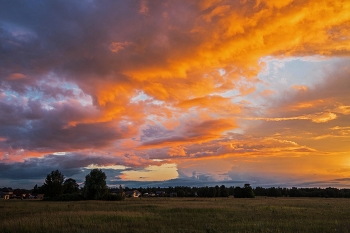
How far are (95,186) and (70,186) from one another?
56277 millimetres

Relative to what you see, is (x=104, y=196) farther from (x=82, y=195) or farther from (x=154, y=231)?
(x=154, y=231)

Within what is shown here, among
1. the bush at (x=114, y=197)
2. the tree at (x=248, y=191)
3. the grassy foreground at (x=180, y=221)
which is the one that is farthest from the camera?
the tree at (x=248, y=191)

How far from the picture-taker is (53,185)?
114 metres

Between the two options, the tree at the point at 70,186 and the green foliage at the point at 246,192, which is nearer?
the green foliage at the point at 246,192

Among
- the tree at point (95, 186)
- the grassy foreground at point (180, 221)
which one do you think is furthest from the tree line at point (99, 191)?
the grassy foreground at point (180, 221)

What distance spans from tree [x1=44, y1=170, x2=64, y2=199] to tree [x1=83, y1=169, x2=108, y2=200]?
33.0 meters

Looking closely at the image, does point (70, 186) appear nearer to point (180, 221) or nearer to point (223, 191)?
point (223, 191)

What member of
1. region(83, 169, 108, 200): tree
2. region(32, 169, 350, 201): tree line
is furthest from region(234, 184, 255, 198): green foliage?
region(83, 169, 108, 200): tree

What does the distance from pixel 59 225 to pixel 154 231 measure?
757 cm

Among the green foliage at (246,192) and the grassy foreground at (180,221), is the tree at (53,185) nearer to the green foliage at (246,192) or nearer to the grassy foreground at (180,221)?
the green foliage at (246,192)

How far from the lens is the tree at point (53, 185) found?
114m

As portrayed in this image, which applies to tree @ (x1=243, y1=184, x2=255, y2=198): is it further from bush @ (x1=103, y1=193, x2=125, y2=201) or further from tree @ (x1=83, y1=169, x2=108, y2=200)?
tree @ (x1=83, y1=169, x2=108, y2=200)

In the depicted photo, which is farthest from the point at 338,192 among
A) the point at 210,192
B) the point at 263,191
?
the point at 210,192

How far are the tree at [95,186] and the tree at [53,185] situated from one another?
3302 cm
